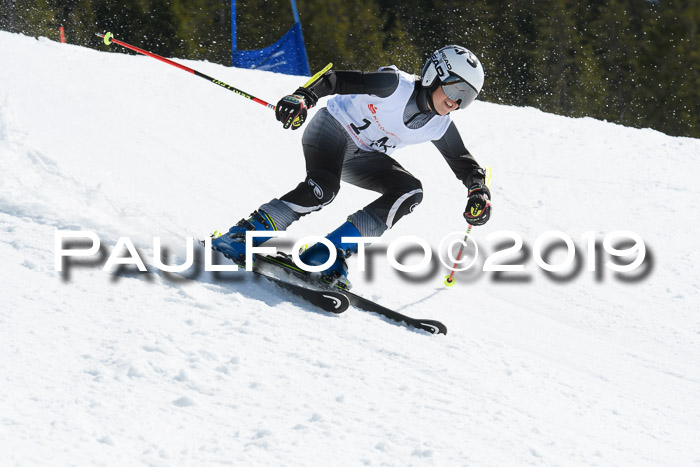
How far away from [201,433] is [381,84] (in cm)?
243

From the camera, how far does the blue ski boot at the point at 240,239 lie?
401cm

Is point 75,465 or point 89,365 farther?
point 89,365

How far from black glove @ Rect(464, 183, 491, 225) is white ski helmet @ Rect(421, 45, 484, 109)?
53cm

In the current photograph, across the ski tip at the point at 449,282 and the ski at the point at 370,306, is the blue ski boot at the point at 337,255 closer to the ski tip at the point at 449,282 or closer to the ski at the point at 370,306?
the ski at the point at 370,306

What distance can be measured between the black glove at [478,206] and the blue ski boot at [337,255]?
687mm

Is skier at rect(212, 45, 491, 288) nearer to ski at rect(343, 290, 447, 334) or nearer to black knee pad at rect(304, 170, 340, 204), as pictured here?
black knee pad at rect(304, 170, 340, 204)

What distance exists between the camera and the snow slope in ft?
8.03

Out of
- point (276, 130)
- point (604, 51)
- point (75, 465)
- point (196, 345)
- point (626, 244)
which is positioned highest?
point (604, 51)

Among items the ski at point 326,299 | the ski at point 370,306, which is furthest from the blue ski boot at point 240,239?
the ski at point 326,299

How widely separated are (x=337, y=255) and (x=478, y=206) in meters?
0.88

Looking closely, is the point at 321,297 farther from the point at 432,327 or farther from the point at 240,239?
the point at 432,327

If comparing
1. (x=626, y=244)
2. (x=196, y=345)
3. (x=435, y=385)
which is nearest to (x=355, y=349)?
(x=435, y=385)

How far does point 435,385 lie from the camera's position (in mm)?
3205

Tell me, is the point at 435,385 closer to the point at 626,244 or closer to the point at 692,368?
the point at 692,368
